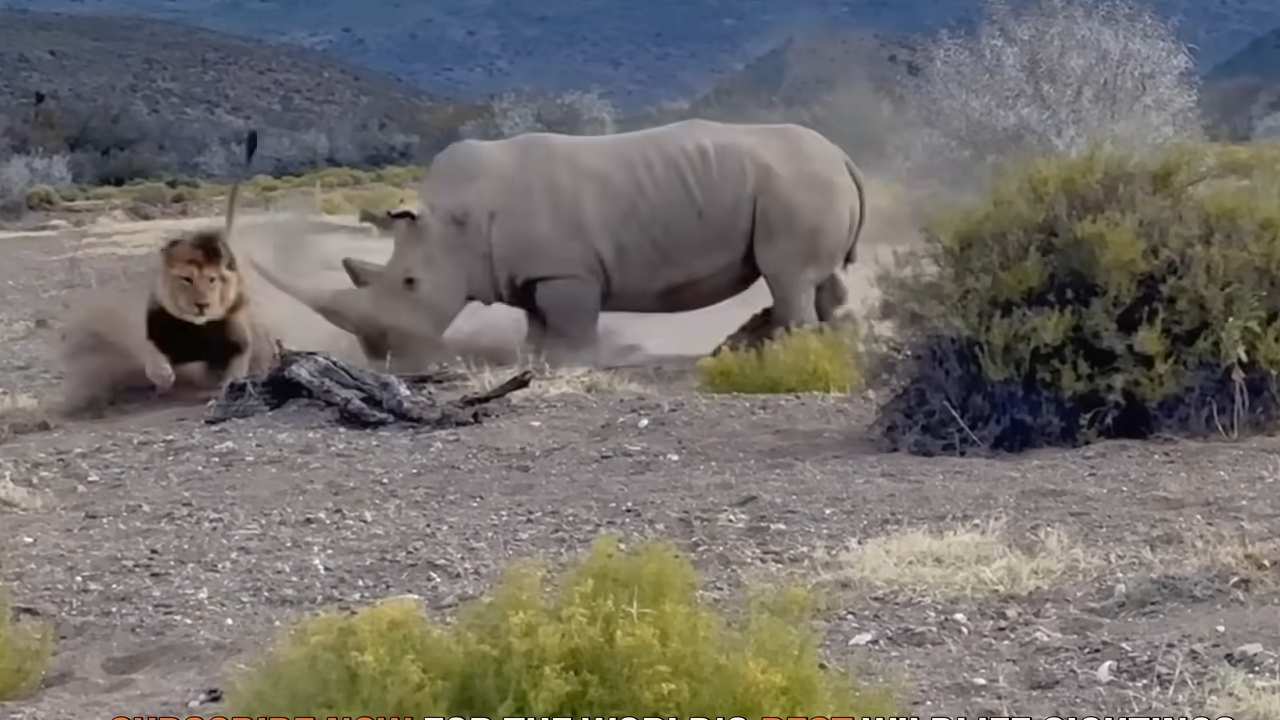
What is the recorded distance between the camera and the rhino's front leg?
14.1m

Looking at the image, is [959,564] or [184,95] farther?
[184,95]

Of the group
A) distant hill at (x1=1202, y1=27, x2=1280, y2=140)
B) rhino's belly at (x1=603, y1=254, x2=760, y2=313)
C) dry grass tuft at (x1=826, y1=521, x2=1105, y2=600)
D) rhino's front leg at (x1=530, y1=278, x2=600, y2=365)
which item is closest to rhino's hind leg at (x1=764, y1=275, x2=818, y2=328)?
rhino's belly at (x1=603, y1=254, x2=760, y2=313)

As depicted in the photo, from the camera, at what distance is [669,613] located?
458 cm

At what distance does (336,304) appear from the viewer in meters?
13.6

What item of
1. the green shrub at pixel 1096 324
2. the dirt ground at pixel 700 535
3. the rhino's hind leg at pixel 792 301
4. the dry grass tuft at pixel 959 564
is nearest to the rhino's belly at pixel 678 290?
the rhino's hind leg at pixel 792 301

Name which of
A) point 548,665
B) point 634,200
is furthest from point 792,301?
point 548,665

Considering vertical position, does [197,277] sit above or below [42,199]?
above

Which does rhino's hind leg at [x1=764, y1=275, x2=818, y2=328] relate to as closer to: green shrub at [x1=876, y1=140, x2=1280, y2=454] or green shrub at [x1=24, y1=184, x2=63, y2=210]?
green shrub at [x1=876, y1=140, x2=1280, y2=454]

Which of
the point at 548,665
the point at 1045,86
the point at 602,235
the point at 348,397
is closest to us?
the point at 548,665

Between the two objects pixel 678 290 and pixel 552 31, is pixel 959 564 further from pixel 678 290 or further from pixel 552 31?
pixel 552 31

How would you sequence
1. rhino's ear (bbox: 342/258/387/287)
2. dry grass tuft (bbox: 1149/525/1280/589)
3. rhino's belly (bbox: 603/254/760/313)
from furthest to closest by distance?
rhino's belly (bbox: 603/254/760/313) → rhino's ear (bbox: 342/258/387/287) → dry grass tuft (bbox: 1149/525/1280/589)

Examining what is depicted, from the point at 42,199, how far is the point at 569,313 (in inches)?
1161

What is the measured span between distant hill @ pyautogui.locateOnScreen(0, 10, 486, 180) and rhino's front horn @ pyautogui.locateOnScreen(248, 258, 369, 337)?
43.0 metres

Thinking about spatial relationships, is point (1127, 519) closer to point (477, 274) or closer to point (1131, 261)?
point (1131, 261)
